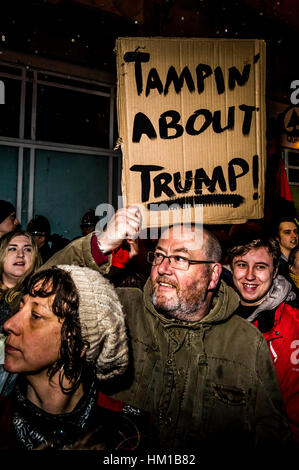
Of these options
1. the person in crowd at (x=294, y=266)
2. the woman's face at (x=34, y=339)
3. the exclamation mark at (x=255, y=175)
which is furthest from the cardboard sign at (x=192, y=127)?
the person in crowd at (x=294, y=266)

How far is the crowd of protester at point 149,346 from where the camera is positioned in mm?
1492

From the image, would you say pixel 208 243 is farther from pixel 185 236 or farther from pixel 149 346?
pixel 149 346

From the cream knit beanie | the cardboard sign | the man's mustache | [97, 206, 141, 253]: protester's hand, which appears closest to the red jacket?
the man's mustache

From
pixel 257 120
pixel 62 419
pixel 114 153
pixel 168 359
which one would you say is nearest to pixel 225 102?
pixel 257 120

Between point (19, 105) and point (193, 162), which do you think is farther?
point (19, 105)

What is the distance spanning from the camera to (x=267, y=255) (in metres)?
2.60

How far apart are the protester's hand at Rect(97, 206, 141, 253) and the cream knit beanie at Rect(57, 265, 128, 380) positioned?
6.9 inches

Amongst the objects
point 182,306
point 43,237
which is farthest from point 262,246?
point 43,237

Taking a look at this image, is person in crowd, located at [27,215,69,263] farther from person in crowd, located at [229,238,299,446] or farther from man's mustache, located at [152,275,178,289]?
person in crowd, located at [229,238,299,446]

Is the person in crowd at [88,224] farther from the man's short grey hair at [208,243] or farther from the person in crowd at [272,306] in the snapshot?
the man's short grey hair at [208,243]

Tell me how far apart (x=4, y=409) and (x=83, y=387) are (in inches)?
13.8

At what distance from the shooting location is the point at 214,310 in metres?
2.01

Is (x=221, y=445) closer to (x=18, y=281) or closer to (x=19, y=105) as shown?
(x=18, y=281)
